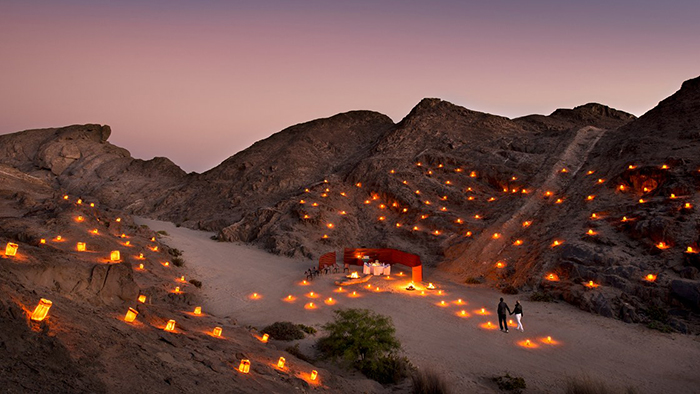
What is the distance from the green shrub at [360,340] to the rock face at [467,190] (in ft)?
42.9

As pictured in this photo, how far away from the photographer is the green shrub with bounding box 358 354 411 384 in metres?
12.1

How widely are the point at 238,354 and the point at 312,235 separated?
85.2ft

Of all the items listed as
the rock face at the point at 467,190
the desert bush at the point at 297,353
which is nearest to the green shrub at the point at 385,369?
the desert bush at the point at 297,353

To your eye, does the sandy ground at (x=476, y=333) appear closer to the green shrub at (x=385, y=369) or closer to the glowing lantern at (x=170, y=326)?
the green shrub at (x=385, y=369)

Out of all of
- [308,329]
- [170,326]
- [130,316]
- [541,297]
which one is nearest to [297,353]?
[308,329]

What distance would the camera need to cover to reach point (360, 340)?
42.4 ft

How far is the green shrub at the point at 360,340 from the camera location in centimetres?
1277

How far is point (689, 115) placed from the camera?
30.7 m

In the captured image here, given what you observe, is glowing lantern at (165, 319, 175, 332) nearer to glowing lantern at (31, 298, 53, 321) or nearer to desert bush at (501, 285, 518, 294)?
glowing lantern at (31, 298, 53, 321)

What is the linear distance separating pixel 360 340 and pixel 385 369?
1292 millimetres

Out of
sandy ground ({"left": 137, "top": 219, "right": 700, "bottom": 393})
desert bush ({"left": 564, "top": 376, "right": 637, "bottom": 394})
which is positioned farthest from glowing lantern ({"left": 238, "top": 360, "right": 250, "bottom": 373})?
desert bush ({"left": 564, "top": 376, "right": 637, "bottom": 394})

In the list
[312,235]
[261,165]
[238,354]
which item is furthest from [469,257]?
[261,165]

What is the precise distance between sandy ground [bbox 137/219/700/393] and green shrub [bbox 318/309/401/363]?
1.92 meters

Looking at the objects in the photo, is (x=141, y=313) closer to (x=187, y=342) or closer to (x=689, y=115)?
(x=187, y=342)
